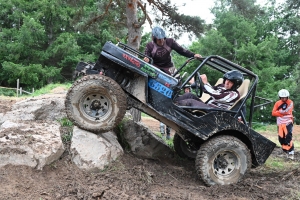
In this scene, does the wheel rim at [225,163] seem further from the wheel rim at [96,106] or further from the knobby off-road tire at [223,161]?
the wheel rim at [96,106]

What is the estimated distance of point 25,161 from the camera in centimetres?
476

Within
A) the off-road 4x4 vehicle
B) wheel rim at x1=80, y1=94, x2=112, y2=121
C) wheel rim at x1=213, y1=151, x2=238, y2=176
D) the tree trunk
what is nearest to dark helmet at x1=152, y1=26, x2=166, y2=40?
the off-road 4x4 vehicle

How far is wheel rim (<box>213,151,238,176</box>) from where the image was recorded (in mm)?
5480

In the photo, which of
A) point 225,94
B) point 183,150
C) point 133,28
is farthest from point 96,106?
point 133,28

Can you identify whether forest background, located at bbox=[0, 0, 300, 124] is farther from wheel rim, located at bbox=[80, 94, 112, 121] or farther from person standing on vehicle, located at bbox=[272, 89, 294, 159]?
wheel rim, located at bbox=[80, 94, 112, 121]

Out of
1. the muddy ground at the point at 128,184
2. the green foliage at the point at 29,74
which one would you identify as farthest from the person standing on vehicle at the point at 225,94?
the green foliage at the point at 29,74

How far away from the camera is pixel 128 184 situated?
486 cm

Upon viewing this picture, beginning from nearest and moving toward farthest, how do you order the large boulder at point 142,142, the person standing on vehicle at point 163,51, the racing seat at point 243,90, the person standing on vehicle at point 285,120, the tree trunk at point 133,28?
the racing seat at point 243,90 → the person standing on vehicle at point 163,51 → the large boulder at point 142,142 → the person standing on vehicle at point 285,120 → the tree trunk at point 133,28

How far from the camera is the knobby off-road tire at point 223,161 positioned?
530cm

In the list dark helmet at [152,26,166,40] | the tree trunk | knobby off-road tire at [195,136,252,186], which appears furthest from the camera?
the tree trunk

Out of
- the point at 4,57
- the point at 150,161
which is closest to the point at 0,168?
the point at 150,161

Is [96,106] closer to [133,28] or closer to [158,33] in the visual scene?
[158,33]

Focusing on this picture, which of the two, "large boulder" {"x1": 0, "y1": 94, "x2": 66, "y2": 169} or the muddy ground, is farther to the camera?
"large boulder" {"x1": 0, "y1": 94, "x2": 66, "y2": 169}

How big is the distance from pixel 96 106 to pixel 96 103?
5cm
